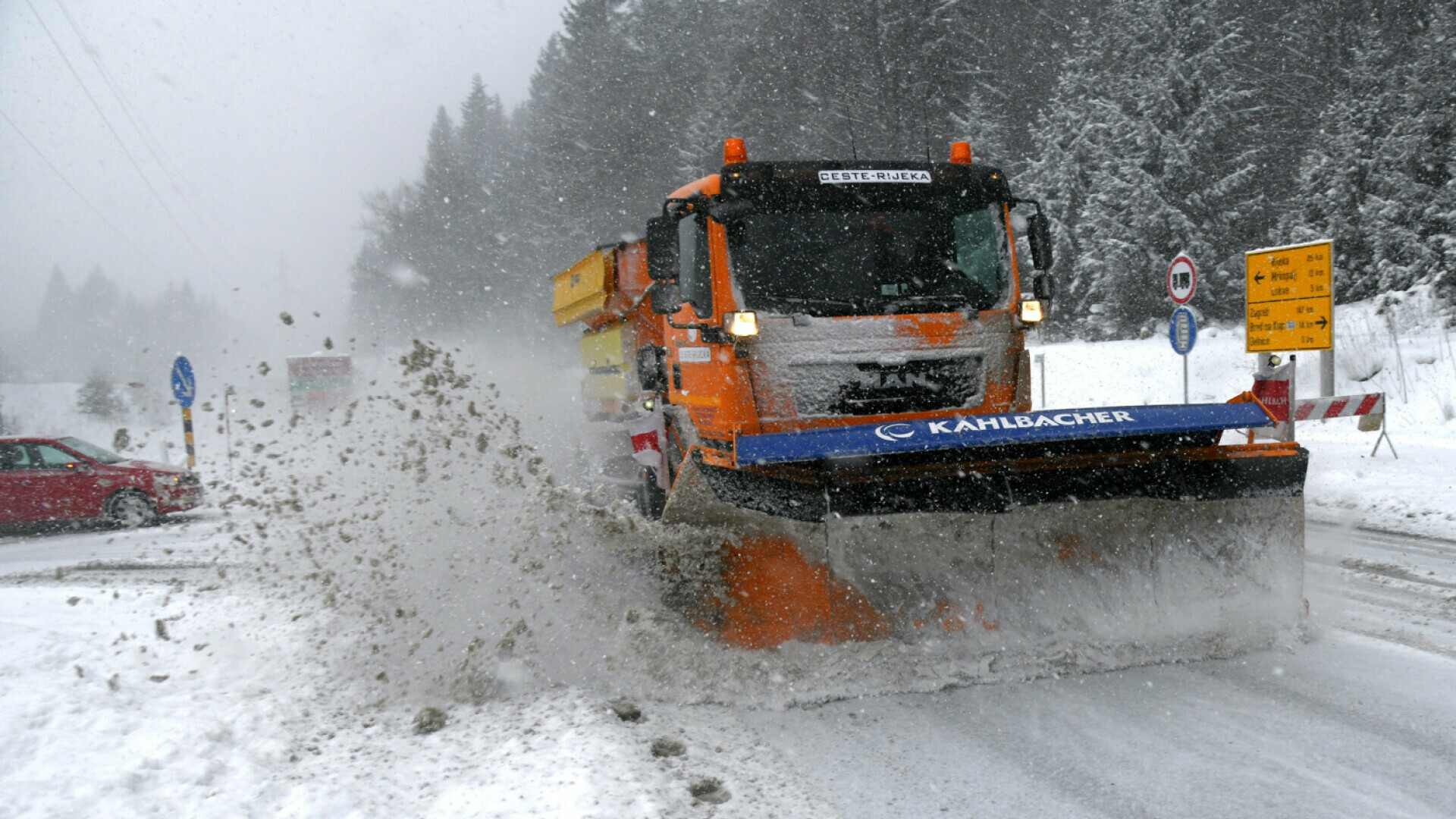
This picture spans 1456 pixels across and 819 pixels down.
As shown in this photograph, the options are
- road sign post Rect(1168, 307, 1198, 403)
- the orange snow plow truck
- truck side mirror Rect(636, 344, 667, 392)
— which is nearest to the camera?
the orange snow plow truck

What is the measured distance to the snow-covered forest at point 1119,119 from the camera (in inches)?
Result: 754

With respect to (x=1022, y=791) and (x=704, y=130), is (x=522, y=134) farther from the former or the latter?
(x=1022, y=791)

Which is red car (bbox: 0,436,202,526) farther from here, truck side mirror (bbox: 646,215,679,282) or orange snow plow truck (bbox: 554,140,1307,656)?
orange snow plow truck (bbox: 554,140,1307,656)

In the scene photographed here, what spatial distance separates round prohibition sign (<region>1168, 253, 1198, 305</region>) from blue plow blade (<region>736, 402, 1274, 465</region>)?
8.28 m

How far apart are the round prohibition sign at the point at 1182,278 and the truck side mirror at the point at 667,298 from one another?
8260 millimetres

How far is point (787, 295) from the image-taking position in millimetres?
5531

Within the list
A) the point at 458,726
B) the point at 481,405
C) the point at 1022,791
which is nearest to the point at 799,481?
the point at 1022,791

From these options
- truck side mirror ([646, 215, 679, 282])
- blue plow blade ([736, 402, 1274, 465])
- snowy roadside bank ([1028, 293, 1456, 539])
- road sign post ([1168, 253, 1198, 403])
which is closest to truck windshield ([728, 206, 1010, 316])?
truck side mirror ([646, 215, 679, 282])

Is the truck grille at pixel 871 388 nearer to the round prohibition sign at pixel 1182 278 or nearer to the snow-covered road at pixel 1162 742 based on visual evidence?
the snow-covered road at pixel 1162 742

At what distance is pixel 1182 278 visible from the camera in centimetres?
1220

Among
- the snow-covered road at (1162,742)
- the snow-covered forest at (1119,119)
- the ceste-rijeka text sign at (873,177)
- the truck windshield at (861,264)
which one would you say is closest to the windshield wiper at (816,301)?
the truck windshield at (861,264)

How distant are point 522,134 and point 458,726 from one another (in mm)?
70647

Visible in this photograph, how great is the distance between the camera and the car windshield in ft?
39.8

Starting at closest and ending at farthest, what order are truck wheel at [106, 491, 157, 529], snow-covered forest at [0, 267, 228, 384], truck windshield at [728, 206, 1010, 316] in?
truck windshield at [728, 206, 1010, 316], truck wheel at [106, 491, 157, 529], snow-covered forest at [0, 267, 228, 384]
